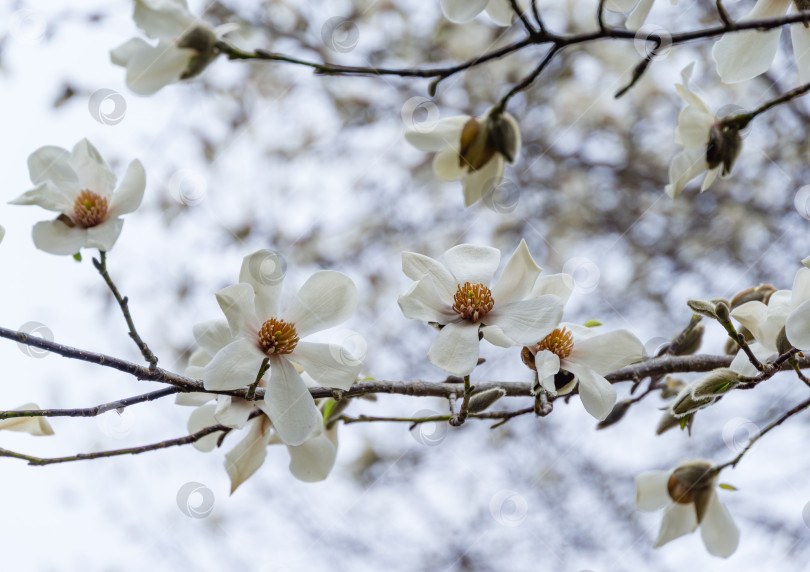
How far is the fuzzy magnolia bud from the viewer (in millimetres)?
547

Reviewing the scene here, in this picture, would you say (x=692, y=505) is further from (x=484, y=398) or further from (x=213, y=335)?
(x=213, y=335)

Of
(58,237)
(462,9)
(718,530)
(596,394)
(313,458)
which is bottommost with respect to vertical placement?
(718,530)

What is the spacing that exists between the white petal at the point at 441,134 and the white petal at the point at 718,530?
0.43m

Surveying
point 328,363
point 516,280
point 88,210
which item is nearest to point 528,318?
point 516,280

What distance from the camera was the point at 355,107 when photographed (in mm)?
2021

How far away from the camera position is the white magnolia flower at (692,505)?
70cm

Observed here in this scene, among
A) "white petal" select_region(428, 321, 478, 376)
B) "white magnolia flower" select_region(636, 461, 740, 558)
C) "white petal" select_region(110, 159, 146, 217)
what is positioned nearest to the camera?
"white petal" select_region(428, 321, 478, 376)

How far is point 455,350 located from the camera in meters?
0.49

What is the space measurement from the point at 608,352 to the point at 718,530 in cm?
29

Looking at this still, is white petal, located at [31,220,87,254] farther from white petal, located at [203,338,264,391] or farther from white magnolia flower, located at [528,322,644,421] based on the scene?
white magnolia flower, located at [528,322,644,421]

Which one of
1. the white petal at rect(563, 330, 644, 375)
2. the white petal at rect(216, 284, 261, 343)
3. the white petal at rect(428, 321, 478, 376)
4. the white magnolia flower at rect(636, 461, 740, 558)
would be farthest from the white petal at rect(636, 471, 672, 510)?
the white petal at rect(216, 284, 261, 343)

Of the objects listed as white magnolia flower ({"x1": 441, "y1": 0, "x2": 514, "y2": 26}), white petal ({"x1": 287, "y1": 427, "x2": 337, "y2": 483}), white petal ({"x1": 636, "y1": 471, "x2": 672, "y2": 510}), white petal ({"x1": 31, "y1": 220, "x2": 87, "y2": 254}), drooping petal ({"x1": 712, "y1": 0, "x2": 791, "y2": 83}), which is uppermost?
white magnolia flower ({"x1": 441, "y1": 0, "x2": 514, "y2": 26})

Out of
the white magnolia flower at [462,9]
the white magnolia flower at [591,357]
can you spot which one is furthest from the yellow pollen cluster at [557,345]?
the white magnolia flower at [462,9]

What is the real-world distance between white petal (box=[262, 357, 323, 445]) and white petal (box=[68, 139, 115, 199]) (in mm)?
Answer: 221
